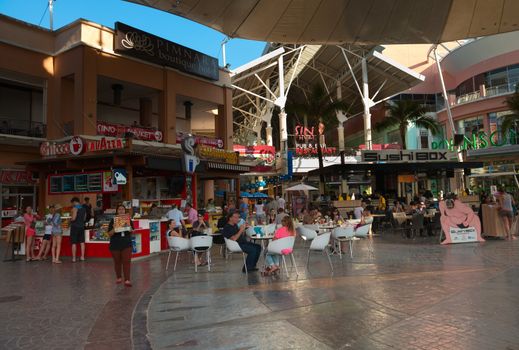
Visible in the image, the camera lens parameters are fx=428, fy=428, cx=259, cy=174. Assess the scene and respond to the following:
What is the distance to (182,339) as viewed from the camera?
4.83 metres

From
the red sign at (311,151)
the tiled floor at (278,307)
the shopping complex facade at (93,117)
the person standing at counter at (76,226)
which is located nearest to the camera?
the tiled floor at (278,307)

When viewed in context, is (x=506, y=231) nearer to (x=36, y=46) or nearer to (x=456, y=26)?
(x=456, y=26)

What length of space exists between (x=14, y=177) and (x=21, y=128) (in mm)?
2779

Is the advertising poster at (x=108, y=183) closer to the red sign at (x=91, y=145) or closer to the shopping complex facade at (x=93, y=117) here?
the shopping complex facade at (x=93, y=117)

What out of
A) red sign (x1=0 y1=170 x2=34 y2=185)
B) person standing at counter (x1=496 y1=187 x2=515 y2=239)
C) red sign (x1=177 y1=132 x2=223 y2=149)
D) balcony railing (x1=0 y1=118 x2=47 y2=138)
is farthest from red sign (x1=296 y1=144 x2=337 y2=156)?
person standing at counter (x1=496 y1=187 x2=515 y2=239)

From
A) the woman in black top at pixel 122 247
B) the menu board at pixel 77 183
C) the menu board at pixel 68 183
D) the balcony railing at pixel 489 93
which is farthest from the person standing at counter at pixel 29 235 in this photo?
the balcony railing at pixel 489 93

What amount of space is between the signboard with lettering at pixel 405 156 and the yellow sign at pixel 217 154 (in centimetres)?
846

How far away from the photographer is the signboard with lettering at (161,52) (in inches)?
787

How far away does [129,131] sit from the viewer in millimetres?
19781

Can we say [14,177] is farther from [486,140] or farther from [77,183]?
[486,140]

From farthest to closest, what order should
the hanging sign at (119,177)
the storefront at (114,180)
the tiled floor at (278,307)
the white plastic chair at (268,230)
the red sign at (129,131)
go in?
the red sign at (129,131) < the hanging sign at (119,177) < the storefront at (114,180) < the white plastic chair at (268,230) < the tiled floor at (278,307)

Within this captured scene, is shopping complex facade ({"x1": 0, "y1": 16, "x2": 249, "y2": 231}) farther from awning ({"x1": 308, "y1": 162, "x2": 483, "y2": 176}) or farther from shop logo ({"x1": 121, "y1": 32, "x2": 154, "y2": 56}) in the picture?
awning ({"x1": 308, "y1": 162, "x2": 483, "y2": 176})

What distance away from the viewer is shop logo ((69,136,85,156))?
1445 cm

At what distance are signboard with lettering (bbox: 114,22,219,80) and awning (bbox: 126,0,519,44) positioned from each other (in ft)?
45.4
